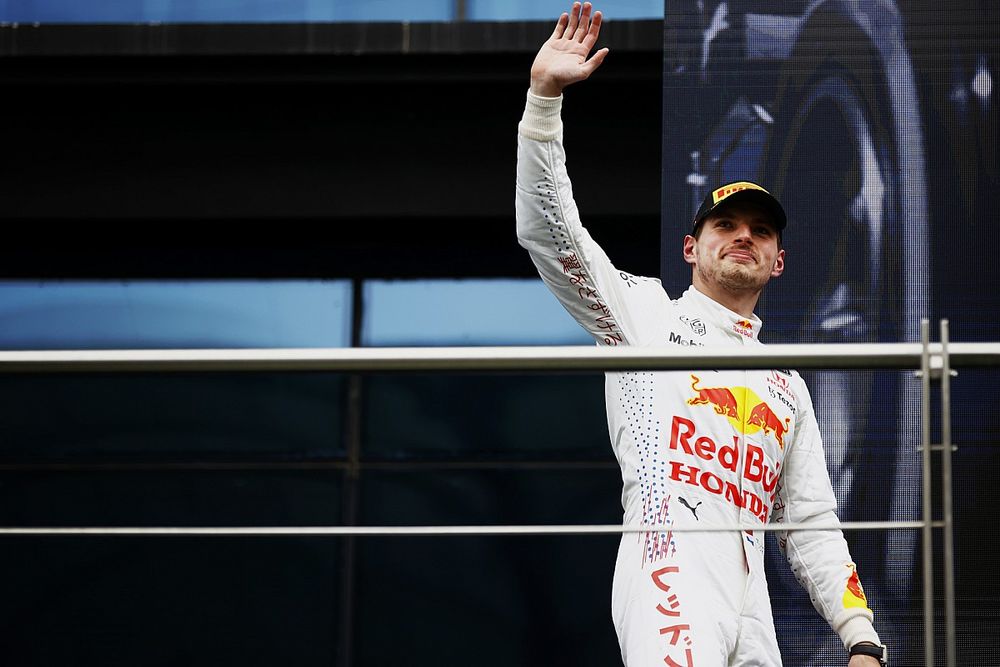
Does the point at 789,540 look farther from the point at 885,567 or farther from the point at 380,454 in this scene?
the point at 380,454

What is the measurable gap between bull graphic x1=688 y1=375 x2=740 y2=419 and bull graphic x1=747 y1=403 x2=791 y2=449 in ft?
0.15

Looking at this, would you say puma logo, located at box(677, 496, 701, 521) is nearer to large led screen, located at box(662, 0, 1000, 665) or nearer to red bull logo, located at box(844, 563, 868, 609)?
red bull logo, located at box(844, 563, 868, 609)

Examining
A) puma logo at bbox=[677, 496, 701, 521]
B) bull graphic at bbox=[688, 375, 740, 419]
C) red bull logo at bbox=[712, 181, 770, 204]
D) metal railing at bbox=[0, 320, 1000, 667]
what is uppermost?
red bull logo at bbox=[712, 181, 770, 204]

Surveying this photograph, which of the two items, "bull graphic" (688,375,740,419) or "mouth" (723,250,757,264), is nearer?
"bull graphic" (688,375,740,419)

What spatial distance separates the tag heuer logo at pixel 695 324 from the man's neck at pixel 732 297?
Answer: 7 centimetres

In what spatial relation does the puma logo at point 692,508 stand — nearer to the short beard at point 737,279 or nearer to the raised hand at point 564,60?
the short beard at point 737,279

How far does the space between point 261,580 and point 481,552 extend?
46.2 inches

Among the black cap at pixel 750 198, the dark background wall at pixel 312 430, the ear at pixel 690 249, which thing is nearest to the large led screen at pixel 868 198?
the ear at pixel 690 249

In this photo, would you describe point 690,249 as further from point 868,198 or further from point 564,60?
point 868,198

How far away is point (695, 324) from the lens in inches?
116

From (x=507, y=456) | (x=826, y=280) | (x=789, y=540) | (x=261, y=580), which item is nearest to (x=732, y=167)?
(x=826, y=280)

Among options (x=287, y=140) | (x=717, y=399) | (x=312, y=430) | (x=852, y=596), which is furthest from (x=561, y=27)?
(x=312, y=430)

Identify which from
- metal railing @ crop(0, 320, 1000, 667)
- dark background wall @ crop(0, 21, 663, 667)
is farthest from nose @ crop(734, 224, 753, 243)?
dark background wall @ crop(0, 21, 663, 667)

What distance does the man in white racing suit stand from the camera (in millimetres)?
2635
